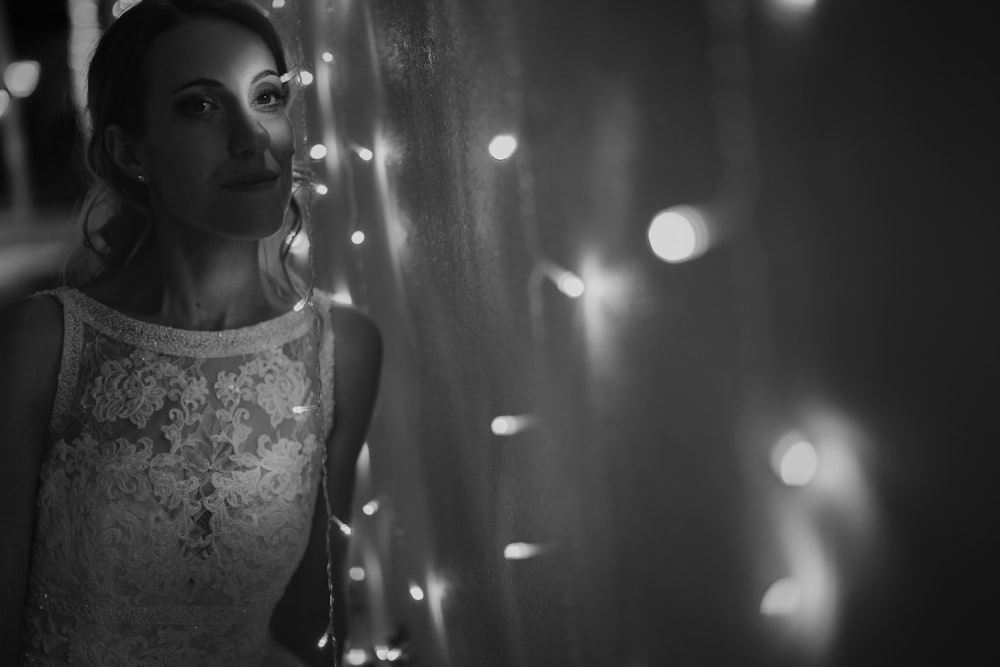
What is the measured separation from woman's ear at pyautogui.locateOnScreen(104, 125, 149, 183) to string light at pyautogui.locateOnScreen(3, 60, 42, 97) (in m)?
0.20

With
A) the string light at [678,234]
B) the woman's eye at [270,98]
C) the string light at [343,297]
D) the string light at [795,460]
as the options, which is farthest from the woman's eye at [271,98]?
the string light at [795,460]

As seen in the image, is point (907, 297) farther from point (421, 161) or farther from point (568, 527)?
point (421, 161)

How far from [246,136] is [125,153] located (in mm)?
210

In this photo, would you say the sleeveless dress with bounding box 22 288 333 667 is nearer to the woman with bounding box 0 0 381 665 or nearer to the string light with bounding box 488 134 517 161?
the woman with bounding box 0 0 381 665

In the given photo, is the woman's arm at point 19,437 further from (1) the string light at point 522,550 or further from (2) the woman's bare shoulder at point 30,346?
(1) the string light at point 522,550

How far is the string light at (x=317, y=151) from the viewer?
1.29m

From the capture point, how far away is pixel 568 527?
0.86 meters

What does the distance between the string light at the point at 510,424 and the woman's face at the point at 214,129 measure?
53 centimetres

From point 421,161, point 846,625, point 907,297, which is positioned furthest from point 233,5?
point 846,625

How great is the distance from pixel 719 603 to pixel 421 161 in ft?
2.49

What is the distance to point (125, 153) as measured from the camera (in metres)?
1.22

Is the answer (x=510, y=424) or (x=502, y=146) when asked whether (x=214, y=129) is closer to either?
(x=502, y=146)

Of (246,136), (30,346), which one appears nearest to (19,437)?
(30,346)

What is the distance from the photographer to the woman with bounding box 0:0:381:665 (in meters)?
1.15
